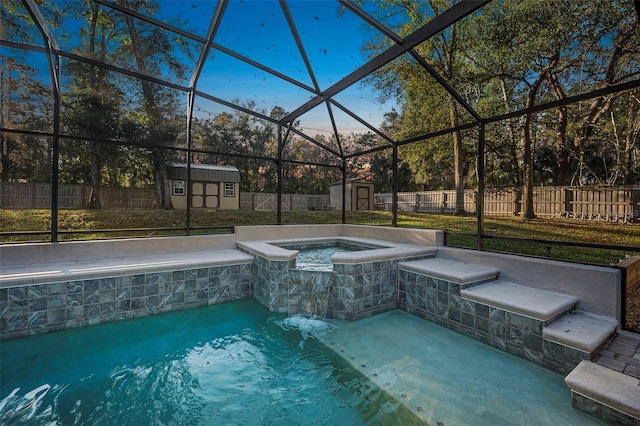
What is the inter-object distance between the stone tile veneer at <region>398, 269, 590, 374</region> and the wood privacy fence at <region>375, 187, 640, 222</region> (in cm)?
815

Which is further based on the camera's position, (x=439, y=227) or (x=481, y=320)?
(x=439, y=227)

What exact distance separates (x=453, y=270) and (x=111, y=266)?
4.61m

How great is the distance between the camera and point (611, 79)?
7.59 metres

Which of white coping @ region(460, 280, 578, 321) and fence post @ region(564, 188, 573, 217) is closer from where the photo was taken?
white coping @ region(460, 280, 578, 321)

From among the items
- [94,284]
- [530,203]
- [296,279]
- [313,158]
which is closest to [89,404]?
[94,284]

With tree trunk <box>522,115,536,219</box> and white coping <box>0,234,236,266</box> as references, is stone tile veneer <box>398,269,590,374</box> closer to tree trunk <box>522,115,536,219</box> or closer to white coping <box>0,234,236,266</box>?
white coping <box>0,234,236,266</box>

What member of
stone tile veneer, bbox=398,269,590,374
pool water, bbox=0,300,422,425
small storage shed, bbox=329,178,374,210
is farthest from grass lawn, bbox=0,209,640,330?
small storage shed, bbox=329,178,374,210

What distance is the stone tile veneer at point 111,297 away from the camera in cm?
322

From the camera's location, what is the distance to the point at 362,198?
1708 cm

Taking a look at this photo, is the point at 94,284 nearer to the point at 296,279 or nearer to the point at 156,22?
the point at 296,279

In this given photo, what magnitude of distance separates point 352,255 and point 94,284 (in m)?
3.31

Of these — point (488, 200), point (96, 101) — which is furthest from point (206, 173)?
point (488, 200)

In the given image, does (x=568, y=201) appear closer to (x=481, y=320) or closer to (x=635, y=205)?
(x=635, y=205)

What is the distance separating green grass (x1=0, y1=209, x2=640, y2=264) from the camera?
567cm
